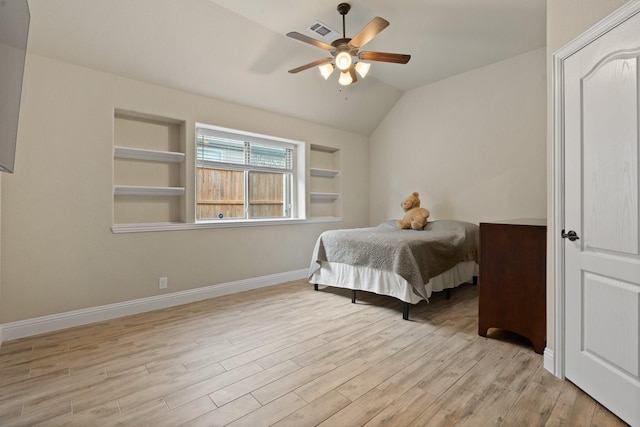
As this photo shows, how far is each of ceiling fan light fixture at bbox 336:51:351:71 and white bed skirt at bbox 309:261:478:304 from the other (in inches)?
78.3

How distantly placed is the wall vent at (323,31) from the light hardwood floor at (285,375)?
2.87m

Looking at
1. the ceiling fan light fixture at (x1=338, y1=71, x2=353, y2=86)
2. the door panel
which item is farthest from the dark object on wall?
the door panel

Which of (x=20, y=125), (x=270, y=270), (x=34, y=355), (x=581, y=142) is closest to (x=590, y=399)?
(x=581, y=142)

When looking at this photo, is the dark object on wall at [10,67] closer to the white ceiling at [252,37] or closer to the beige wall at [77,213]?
the white ceiling at [252,37]

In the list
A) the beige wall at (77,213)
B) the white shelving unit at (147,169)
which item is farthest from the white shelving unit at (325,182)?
the white shelving unit at (147,169)

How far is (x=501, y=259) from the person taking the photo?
2373 mm

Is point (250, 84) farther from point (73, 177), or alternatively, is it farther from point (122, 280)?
point (122, 280)

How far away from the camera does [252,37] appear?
314 cm

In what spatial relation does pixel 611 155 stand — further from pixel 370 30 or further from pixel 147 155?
pixel 147 155

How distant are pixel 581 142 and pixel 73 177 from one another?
3.84 meters

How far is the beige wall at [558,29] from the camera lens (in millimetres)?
1633

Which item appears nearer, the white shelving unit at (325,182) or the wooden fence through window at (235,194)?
the wooden fence through window at (235,194)

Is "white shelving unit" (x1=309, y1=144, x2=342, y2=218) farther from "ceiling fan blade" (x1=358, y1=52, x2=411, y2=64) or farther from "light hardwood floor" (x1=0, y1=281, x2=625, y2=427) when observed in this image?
"light hardwood floor" (x1=0, y1=281, x2=625, y2=427)

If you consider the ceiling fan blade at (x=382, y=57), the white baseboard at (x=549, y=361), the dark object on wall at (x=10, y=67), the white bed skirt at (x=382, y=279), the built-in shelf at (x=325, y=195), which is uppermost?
the ceiling fan blade at (x=382, y=57)
